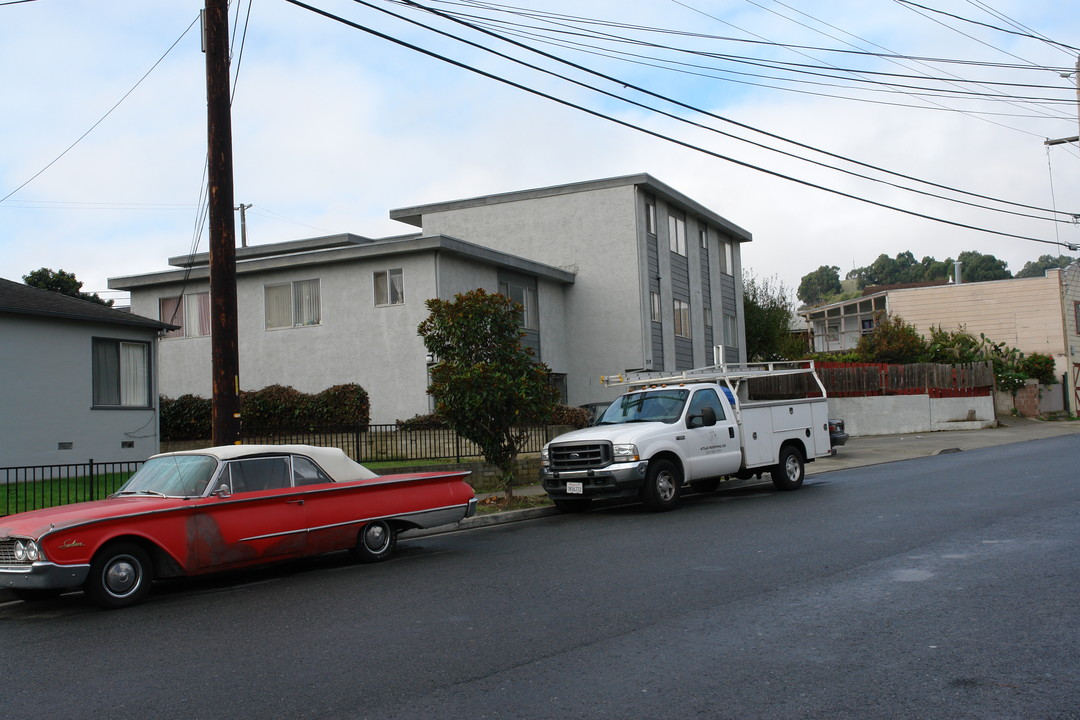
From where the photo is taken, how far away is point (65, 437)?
19328mm

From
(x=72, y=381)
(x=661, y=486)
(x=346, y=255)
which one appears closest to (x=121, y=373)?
(x=72, y=381)

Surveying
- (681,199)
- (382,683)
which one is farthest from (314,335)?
(382,683)

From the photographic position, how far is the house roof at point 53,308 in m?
18.5

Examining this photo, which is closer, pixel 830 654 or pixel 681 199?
pixel 830 654

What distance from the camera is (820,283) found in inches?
5807

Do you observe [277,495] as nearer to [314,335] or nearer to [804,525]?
[804,525]

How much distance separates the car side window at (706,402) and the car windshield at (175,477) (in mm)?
8195

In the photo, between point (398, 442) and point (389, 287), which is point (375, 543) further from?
point (389, 287)

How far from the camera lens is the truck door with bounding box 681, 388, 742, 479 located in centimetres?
1502

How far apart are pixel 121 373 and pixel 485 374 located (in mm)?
10264

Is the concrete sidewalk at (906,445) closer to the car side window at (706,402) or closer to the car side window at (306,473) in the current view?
the car side window at (306,473)

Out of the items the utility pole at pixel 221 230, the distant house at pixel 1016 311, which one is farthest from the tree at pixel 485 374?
the distant house at pixel 1016 311

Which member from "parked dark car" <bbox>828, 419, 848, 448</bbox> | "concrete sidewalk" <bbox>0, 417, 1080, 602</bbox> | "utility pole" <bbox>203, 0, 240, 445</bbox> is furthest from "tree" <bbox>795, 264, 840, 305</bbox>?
"utility pole" <bbox>203, 0, 240, 445</bbox>

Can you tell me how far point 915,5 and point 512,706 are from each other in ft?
63.9
